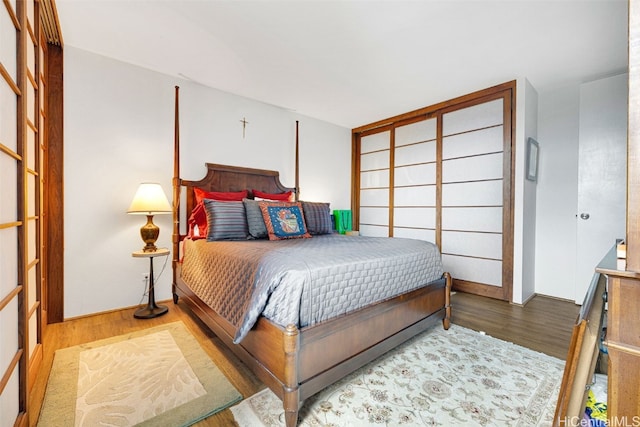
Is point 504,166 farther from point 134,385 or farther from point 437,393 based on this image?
point 134,385

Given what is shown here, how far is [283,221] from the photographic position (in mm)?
2713

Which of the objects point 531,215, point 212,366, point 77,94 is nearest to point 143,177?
point 77,94

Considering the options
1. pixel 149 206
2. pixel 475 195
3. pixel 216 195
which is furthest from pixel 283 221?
pixel 475 195

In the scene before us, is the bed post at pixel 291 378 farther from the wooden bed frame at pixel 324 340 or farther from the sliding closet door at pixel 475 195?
the sliding closet door at pixel 475 195

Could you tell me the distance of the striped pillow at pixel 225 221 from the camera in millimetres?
2475

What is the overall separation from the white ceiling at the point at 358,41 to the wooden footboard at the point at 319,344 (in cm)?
205

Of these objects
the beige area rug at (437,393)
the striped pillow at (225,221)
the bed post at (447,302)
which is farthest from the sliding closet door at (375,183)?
the beige area rug at (437,393)

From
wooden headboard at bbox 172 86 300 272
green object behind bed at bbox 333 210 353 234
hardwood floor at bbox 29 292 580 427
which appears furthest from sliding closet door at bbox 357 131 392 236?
hardwood floor at bbox 29 292 580 427

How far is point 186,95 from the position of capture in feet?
10.1

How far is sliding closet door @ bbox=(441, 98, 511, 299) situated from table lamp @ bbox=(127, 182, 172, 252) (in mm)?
3303

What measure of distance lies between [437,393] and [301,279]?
39.4 inches

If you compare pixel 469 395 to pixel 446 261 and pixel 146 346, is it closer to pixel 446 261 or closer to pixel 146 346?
pixel 146 346

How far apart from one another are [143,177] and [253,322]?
2240mm

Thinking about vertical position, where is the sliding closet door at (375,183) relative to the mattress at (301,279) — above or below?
above
